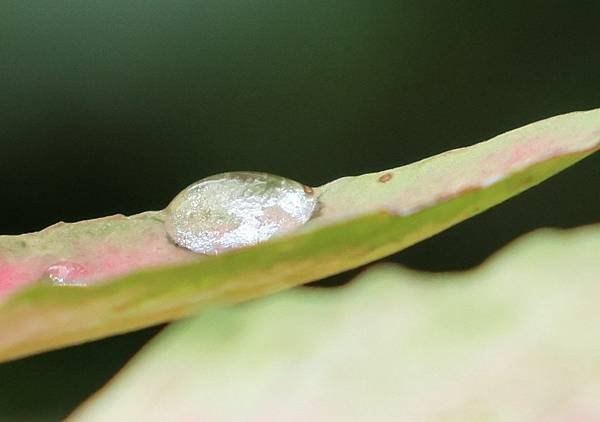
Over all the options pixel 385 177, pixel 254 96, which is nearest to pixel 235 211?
pixel 385 177

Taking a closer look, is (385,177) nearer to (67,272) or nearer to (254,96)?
(67,272)

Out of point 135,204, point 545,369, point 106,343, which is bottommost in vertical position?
point 545,369

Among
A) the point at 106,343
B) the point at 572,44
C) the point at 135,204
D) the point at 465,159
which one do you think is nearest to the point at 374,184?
the point at 465,159

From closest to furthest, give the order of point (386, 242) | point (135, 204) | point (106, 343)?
point (386, 242) → point (106, 343) → point (135, 204)

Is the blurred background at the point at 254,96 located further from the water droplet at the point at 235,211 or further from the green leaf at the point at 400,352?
the green leaf at the point at 400,352

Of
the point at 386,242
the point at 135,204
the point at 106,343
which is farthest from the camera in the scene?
the point at 135,204

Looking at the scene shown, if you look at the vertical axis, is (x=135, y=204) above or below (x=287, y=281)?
above

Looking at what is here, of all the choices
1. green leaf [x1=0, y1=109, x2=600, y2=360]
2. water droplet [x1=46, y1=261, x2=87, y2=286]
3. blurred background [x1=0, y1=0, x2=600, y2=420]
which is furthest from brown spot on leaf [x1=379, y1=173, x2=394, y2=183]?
blurred background [x1=0, y1=0, x2=600, y2=420]

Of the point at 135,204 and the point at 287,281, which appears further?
the point at 135,204

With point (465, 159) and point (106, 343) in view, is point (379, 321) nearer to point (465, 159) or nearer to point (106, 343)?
point (465, 159)
